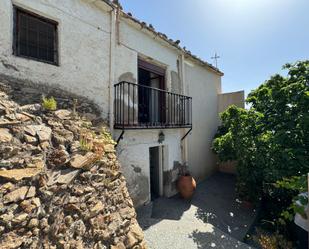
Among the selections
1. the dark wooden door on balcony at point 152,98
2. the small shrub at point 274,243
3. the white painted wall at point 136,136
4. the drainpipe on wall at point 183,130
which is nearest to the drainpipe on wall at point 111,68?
the white painted wall at point 136,136

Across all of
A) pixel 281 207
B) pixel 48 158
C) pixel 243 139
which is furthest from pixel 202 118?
pixel 48 158

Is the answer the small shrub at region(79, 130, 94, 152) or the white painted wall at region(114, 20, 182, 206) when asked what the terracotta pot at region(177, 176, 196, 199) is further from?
the small shrub at region(79, 130, 94, 152)

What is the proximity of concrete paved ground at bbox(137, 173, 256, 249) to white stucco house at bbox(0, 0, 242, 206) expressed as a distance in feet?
2.40

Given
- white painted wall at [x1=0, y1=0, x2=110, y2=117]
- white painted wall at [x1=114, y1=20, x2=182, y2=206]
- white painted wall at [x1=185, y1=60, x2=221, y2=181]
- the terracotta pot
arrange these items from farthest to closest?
white painted wall at [x1=185, y1=60, x2=221, y2=181], the terracotta pot, white painted wall at [x1=114, y1=20, x2=182, y2=206], white painted wall at [x1=0, y1=0, x2=110, y2=117]

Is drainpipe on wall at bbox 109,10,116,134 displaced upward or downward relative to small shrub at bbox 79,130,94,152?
upward

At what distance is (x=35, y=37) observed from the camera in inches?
174

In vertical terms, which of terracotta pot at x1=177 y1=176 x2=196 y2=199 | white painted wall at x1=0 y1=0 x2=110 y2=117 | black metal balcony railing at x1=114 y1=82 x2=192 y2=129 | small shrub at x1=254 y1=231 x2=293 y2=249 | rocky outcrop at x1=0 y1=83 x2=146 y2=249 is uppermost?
white painted wall at x1=0 y1=0 x2=110 y2=117

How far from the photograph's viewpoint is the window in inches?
164

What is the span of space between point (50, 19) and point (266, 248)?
25.1ft

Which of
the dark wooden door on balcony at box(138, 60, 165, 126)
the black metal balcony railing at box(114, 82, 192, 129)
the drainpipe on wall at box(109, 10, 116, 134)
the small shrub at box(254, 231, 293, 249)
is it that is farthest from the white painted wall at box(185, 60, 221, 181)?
the small shrub at box(254, 231, 293, 249)

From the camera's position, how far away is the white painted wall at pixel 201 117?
30.1 feet

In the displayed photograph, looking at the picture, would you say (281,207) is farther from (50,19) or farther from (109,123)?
(50,19)

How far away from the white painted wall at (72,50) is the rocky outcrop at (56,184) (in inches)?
22.0

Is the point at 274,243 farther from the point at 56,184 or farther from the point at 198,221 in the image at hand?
the point at 56,184
